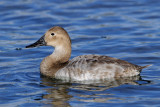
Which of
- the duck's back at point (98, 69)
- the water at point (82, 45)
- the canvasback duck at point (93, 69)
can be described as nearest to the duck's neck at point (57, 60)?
the canvasback duck at point (93, 69)

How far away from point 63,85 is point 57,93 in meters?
0.49

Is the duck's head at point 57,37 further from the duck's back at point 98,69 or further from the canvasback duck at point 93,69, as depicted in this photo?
the duck's back at point 98,69

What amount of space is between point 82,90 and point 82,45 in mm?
3871

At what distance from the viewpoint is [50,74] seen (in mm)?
9156

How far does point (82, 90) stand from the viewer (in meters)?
8.11

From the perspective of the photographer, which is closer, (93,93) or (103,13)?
(93,93)

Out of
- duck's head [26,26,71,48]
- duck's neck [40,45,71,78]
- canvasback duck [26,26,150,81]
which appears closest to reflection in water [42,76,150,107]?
canvasback duck [26,26,150,81]

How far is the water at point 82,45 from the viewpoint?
7.78m

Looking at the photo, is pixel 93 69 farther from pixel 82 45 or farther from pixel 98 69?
pixel 82 45

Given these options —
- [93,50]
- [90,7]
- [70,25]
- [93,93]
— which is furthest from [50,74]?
[90,7]

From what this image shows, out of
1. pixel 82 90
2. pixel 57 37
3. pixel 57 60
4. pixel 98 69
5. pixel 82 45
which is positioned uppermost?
pixel 57 37

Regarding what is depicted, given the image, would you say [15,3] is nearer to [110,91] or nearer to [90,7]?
[90,7]

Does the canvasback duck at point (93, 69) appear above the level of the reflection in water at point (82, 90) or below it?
above

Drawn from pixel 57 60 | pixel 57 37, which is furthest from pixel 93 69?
pixel 57 37
